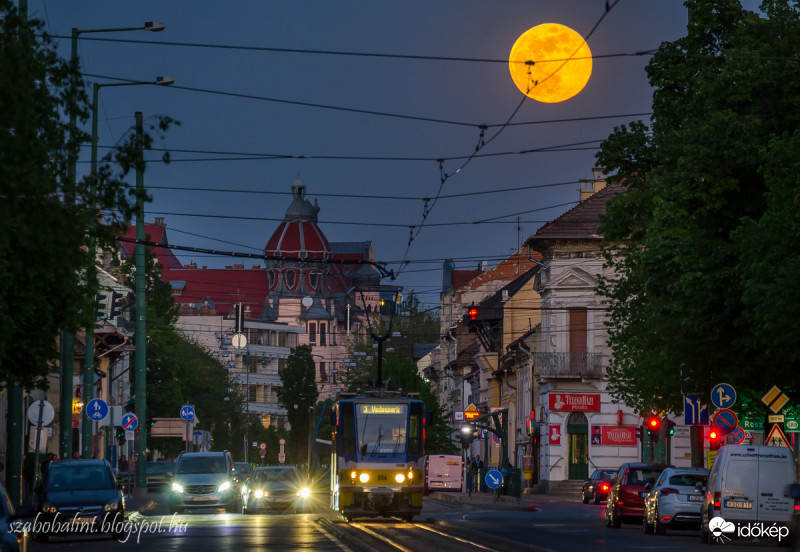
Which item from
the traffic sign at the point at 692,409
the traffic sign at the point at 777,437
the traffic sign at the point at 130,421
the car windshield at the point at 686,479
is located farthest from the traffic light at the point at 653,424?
the car windshield at the point at 686,479

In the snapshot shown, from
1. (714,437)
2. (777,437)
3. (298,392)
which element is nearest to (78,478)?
(777,437)

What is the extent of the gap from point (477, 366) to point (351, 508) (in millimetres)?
60617

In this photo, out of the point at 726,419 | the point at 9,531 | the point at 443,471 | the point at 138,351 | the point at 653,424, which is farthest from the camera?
the point at 443,471

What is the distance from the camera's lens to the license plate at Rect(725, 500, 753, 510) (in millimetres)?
26297

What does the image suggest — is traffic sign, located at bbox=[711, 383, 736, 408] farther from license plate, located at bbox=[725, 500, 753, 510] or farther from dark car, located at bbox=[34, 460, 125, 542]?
dark car, located at bbox=[34, 460, 125, 542]

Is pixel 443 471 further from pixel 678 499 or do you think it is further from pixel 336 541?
pixel 336 541

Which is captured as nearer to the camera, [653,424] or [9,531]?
[9,531]

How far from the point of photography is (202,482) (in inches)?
1613

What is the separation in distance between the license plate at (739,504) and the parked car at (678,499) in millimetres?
3730

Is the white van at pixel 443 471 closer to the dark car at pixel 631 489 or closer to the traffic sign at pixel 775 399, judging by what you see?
the dark car at pixel 631 489

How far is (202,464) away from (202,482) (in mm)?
835

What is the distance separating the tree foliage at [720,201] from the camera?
29453 millimetres

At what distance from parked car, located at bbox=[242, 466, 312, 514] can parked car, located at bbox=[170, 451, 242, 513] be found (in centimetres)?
127

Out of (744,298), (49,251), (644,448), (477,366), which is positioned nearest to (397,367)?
(477,366)
